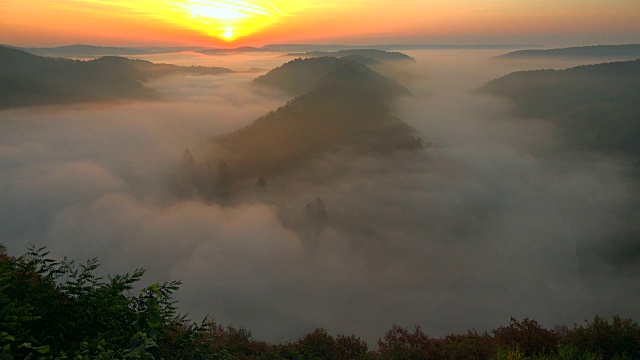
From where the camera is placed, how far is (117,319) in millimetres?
11523

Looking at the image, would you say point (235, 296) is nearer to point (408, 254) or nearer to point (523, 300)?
point (408, 254)

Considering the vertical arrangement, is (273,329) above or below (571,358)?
below

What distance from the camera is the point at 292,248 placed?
192375mm

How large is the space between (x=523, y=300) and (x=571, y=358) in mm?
147286

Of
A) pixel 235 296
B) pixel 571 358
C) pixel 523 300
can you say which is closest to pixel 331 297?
pixel 235 296

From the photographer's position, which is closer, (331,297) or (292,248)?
(331,297)

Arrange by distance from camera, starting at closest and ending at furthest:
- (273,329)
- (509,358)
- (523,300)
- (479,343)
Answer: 1. (509,358)
2. (479,343)
3. (273,329)
4. (523,300)

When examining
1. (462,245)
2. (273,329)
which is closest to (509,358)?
(273,329)

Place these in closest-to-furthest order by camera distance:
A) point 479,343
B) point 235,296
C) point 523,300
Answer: point 479,343 < point 523,300 < point 235,296

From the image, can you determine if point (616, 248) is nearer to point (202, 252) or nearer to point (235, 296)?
point (235, 296)

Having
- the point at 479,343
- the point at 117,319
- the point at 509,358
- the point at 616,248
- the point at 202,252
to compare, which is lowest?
the point at 202,252

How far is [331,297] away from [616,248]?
13520cm

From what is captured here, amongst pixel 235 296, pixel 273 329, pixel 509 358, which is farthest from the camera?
pixel 235 296

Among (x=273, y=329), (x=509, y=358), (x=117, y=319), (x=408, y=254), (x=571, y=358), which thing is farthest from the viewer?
(x=408, y=254)
